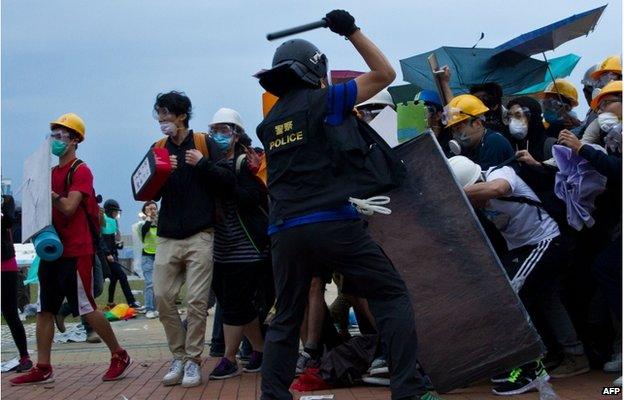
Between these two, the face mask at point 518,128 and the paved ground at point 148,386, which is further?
the face mask at point 518,128

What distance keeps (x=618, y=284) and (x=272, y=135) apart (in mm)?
2354

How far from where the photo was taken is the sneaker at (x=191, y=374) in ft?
23.6

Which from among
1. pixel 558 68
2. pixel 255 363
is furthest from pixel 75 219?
pixel 558 68

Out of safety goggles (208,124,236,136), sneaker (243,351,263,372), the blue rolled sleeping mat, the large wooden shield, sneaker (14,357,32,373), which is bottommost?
sneaker (243,351,263,372)

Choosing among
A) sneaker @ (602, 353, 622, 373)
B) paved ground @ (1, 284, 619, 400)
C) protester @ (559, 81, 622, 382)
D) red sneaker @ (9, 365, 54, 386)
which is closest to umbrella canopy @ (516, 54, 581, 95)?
protester @ (559, 81, 622, 382)

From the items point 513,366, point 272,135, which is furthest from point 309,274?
point 513,366

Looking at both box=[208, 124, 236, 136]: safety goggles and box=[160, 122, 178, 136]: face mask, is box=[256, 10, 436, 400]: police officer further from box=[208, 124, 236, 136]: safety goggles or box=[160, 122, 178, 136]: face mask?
box=[208, 124, 236, 136]: safety goggles

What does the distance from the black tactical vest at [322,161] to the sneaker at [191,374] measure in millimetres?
2413

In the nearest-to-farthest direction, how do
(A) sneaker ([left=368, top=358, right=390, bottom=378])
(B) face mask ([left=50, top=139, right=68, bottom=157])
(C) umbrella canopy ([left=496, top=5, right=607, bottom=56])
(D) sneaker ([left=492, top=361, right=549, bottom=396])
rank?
(D) sneaker ([left=492, top=361, right=549, bottom=396]) < (A) sneaker ([left=368, top=358, right=390, bottom=378]) < (C) umbrella canopy ([left=496, top=5, right=607, bottom=56]) < (B) face mask ([left=50, top=139, right=68, bottom=157])

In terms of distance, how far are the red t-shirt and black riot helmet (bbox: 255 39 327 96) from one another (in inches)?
115

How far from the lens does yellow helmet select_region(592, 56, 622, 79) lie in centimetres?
713

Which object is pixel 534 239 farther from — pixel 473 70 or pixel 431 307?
pixel 473 70

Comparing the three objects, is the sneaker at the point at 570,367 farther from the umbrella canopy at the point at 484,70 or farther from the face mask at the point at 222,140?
the face mask at the point at 222,140

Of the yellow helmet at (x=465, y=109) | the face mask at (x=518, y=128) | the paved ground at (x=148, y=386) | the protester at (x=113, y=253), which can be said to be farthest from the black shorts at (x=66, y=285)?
the protester at (x=113, y=253)
